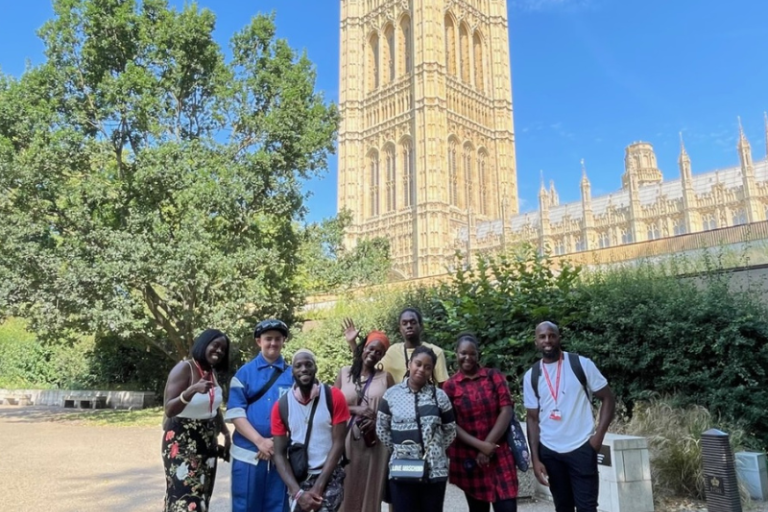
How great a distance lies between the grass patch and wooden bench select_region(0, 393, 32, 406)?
218 inches

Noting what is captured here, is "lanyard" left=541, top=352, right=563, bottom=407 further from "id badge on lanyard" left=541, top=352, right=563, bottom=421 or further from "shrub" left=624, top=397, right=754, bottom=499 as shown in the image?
"shrub" left=624, top=397, right=754, bottom=499

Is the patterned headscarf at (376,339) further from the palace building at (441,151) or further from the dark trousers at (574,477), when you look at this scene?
the palace building at (441,151)

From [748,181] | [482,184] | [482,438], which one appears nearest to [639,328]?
[482,438]

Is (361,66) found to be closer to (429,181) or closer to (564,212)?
(429,181)

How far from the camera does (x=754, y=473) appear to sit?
5.10 m

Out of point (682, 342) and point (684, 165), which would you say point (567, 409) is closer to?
point (682, 342)

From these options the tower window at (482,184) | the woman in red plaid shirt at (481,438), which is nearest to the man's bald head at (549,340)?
the woman in red plaid shirt at (481,438)

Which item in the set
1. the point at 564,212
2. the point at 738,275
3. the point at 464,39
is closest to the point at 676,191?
the point at 564,212

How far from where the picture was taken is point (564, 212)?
1917 inches

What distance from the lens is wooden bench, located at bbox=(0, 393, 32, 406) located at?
1847 centimetres

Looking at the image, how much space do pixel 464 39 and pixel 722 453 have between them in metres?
57.6

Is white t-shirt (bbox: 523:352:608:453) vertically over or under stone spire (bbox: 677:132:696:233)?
under

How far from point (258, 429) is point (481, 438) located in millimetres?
1243

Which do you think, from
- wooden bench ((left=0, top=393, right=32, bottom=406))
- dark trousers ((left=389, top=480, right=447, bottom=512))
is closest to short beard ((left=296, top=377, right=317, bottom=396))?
dark trousers ((left=389, top=480, right=447, bottom=512))
